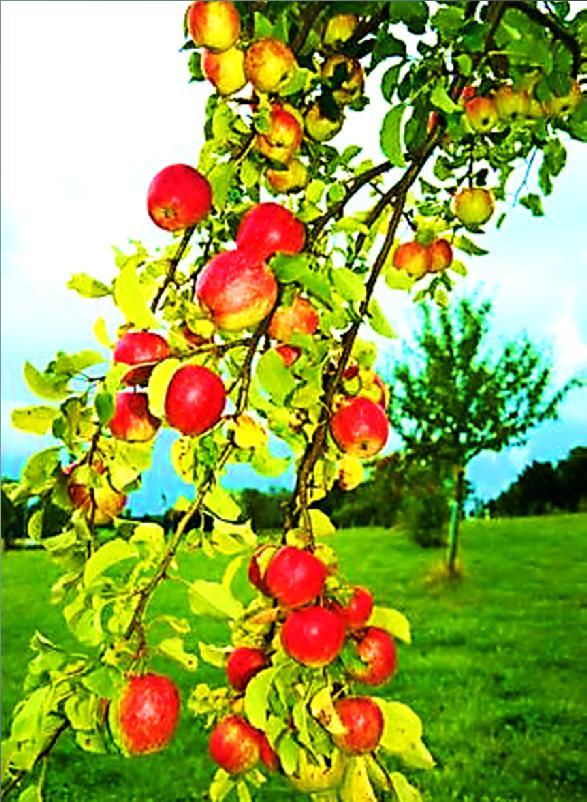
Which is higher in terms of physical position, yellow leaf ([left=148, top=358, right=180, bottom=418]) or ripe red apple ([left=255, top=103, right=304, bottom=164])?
ripe red apple ([left=255, top=103, right=304, bottom=164])

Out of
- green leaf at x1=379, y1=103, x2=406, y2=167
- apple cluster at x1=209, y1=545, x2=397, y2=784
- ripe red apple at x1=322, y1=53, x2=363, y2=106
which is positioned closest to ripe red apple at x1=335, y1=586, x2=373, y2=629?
apple cluster at x1=209, y1=545, x2=397, y2=784

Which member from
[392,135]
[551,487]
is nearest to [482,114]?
[392,135]

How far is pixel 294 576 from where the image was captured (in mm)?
546

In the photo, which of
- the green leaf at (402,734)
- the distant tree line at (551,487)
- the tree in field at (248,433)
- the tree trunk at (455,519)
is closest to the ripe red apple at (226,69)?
the tree in field at (248,433)

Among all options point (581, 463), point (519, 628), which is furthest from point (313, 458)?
point (581, 463)

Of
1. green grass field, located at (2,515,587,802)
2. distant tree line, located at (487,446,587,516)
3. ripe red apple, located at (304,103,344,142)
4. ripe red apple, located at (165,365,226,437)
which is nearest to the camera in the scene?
ripe red apple, located at (165,365,226,437)

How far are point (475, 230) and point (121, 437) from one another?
39 centimetres

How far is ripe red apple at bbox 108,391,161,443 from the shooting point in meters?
0.56

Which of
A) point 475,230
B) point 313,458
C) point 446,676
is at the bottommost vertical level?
point 446,676

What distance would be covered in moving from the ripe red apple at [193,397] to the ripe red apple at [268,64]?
17 cm

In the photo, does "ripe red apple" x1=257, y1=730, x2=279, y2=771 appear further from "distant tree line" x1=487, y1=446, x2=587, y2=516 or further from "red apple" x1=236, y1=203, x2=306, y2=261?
"distant tree line" x1=487, y1=446, x2=587, y2=516

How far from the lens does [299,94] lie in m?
0.72

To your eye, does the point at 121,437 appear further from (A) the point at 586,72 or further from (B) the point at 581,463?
(B) the point at 581,463

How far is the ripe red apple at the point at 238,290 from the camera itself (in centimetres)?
52
